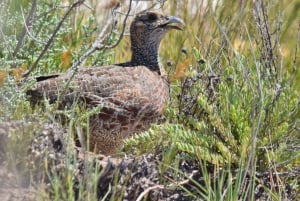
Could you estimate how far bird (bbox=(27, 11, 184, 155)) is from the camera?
19.0 feet

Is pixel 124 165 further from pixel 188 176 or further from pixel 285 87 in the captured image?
pixel 285 87

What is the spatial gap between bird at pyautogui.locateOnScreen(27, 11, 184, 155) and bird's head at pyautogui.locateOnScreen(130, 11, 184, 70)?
0.96ft

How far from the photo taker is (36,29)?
6.29 m

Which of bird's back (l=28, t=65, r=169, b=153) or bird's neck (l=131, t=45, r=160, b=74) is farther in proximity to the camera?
bird's neck (l=131, t=45, r=160, b=74)

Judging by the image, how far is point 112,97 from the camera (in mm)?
5930

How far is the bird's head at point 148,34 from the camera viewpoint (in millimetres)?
6535

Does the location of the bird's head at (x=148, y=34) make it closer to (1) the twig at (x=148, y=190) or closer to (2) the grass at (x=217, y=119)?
(2) the grass at (x=217, y=119)

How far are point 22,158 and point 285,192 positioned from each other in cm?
158

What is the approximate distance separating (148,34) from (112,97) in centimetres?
83

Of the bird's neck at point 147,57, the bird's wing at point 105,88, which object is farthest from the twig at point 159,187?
the bird's neck at point 147,57

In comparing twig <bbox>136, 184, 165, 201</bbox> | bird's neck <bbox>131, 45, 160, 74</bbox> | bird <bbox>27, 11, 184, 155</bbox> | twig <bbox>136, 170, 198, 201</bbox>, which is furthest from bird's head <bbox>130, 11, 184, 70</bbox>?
twig <bbox>136, 184, 165, 201</bbox>

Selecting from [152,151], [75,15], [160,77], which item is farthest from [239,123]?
[75,15]

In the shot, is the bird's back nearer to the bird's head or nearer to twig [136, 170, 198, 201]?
the bird's head

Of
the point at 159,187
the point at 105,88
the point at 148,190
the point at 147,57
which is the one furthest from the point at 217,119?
the point at 147,57
